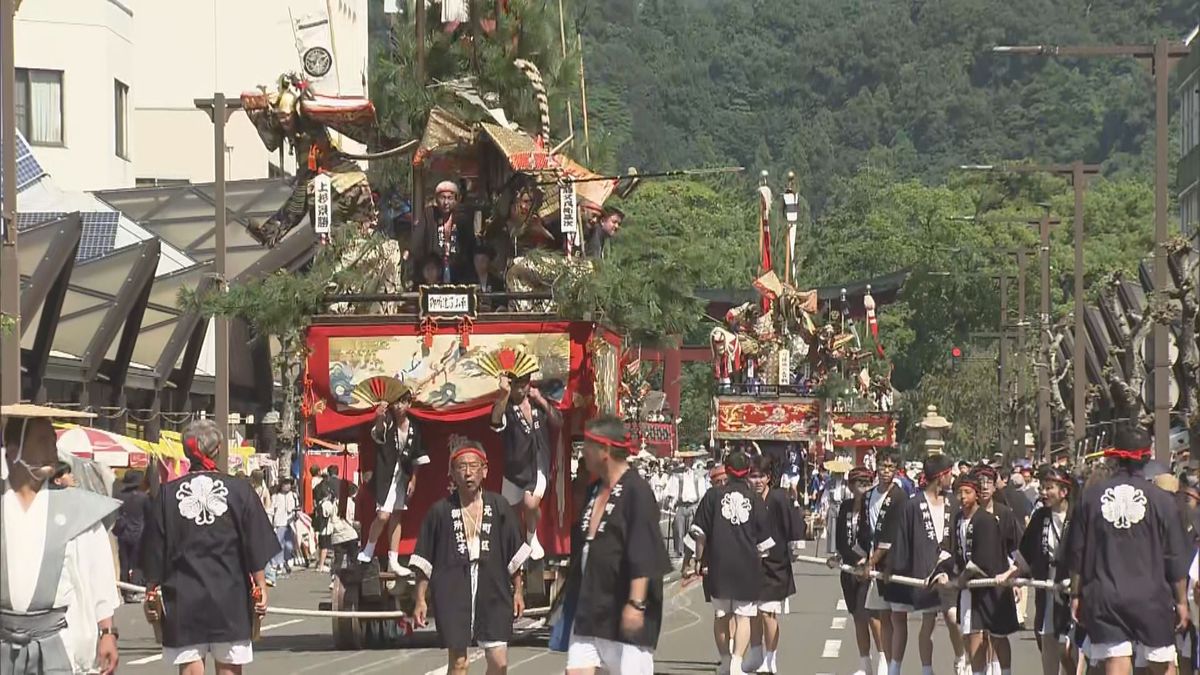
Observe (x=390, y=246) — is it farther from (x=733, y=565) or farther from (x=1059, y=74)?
(x=1059, y=74)

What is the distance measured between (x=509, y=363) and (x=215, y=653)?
8837 millimetres

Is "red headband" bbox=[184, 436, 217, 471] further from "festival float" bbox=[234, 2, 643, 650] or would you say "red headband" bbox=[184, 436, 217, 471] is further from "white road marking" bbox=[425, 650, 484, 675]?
"festival float" bbox=[234, 2, 643, 650]

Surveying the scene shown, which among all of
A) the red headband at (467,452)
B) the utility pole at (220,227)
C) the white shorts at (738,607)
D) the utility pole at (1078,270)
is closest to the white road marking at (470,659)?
the white shorts at (738,607)

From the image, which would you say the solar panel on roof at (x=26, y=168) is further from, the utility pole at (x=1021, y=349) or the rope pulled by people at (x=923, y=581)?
the rope pulled by people at (x=923, y=581)

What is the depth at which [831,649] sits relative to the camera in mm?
23703

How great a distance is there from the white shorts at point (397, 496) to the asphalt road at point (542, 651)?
1.33 m

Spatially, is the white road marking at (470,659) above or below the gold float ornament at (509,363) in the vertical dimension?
below

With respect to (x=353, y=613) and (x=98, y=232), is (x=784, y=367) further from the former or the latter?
(x=353, y=613)

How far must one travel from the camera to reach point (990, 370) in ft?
325

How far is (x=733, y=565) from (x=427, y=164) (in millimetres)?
6482

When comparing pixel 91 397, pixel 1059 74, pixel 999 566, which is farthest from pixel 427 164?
pixel 1059 74

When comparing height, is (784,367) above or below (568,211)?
below

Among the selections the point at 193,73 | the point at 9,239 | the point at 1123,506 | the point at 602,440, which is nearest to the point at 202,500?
the point at 602,440

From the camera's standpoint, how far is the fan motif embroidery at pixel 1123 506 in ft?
46.1
